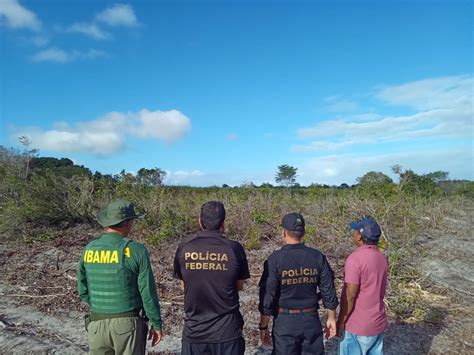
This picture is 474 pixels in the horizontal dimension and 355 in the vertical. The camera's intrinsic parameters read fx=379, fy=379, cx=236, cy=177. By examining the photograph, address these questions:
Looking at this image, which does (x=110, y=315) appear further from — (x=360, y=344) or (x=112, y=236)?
(x=360, y=344)

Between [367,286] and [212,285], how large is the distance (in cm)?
115

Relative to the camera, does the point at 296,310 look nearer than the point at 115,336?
No

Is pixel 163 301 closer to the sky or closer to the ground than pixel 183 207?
closer to the ground

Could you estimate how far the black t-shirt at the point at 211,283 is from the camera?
255 centimetres

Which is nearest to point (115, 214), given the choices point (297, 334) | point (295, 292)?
point (295, 292)

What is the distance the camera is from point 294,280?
8.80 feet

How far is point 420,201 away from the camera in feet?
34.3

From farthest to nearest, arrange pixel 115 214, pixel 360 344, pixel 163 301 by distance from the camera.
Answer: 1. pixel 163 301
2. pixel 360 344
3. pixel 115 214

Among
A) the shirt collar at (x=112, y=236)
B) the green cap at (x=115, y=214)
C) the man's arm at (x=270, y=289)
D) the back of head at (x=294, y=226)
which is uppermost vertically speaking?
the green cap at (x=115, y=214)

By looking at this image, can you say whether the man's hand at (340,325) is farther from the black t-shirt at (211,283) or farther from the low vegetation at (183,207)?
the low vegetation at (183,207)

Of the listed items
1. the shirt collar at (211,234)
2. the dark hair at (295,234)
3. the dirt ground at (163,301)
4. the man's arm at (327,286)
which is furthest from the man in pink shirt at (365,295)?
the dirt ground at (163,301)

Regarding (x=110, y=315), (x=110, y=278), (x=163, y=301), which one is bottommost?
(x=163, y=301)

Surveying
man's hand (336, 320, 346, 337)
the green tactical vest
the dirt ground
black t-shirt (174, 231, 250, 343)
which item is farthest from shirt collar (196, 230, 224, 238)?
the dirt ground

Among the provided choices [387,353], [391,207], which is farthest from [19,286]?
[391,207]
